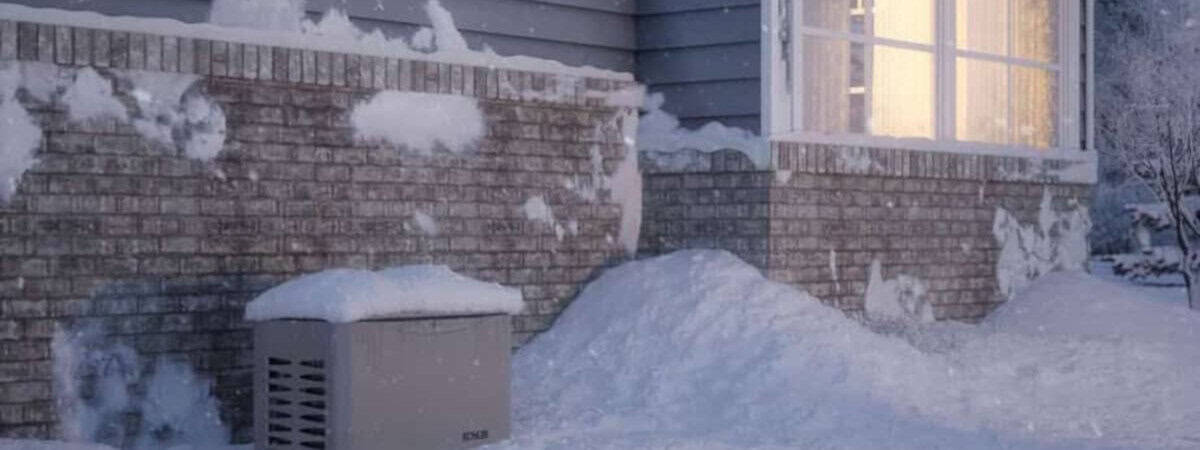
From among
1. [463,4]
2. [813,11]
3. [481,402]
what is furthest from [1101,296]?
[481,402]

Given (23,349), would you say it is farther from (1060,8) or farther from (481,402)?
(1060,8)

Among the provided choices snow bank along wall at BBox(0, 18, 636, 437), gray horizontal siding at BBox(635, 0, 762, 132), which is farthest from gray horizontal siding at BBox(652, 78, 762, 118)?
snow bank along wall at BBox(0, 18, 636, 437)

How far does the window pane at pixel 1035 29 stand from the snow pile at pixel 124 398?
760 cm

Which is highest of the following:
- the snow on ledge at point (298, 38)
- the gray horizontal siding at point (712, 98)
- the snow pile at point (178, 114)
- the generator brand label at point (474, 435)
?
the snow on ledge at point (298, 38)

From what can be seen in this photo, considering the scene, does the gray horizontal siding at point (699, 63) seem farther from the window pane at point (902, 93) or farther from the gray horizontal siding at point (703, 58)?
the window pane at point (902, 93)

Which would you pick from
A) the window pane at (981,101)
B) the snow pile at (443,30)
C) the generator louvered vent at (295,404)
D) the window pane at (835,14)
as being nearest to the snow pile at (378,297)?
the generator louvered vent at (295,404)

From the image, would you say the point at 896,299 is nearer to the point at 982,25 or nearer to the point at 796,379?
the point at 982,25

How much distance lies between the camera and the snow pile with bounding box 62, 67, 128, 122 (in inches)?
335

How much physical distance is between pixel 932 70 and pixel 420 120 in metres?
4.41

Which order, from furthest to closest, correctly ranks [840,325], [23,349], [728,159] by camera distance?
[728,159], [840,325], [23,349]

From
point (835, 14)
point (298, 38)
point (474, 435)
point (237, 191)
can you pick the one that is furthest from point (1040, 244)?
point (237, 191)

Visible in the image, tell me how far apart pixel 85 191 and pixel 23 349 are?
0.83 m

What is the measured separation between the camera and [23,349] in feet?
27.3

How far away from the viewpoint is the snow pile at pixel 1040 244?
13742 mm
